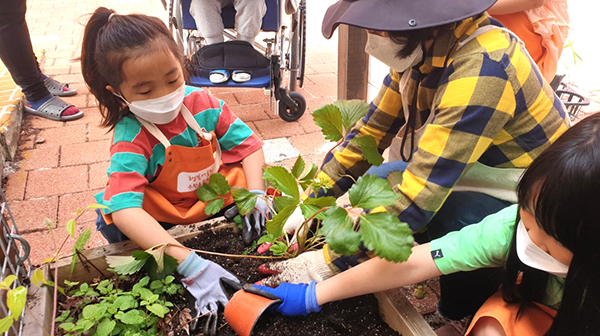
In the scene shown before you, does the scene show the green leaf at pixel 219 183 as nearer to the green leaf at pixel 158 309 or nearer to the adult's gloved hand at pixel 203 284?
the adult's gloved hand at pixel 203 284

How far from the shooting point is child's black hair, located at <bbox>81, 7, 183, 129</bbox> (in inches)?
47.5

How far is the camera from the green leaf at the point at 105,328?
99 cm

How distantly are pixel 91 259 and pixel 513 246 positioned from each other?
102 cm

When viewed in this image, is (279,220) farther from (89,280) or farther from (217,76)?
(217,76)

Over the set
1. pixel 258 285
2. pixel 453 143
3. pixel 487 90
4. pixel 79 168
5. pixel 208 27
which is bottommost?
pixel 79 168

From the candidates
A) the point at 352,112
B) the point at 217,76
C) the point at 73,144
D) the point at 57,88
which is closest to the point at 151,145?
the point at 352,112

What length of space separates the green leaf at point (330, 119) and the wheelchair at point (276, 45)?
4.78ft

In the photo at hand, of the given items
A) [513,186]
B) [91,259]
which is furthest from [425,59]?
[91,259]

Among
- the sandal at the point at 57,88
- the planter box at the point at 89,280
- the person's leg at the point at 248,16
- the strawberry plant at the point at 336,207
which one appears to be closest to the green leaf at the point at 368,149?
the strawberry plant at the point at 336,207

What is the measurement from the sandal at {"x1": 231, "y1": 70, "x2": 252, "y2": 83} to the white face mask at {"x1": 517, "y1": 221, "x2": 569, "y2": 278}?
190cm

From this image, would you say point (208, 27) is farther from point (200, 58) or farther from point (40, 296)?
point (40, 296)

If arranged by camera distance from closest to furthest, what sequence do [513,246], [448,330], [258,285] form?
[513,246] < [258,285] < [448,330]

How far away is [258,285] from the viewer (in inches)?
45.7

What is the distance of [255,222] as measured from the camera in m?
1.36
